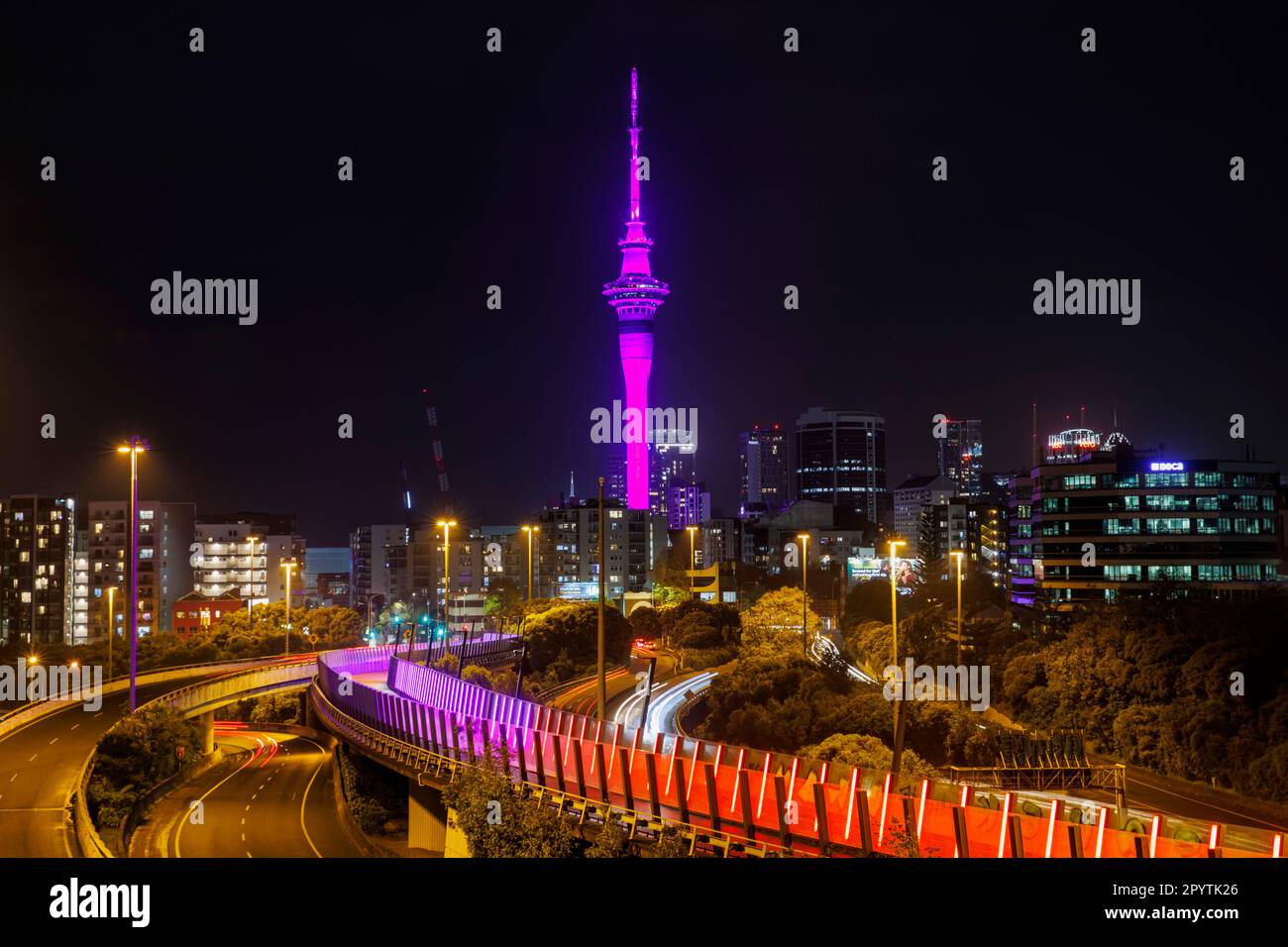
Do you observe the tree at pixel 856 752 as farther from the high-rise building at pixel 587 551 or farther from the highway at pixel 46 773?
the high-rise building at pixel 587 551

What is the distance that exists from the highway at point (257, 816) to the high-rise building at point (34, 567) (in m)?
67.7

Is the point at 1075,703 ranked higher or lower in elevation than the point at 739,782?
lower

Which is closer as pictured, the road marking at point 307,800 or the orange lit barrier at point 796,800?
the orange lit barrier at point 796,800

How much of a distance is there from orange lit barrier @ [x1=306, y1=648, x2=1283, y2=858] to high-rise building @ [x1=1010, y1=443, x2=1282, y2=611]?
59.4 m

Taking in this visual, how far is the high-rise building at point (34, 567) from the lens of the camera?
112062 millimetres

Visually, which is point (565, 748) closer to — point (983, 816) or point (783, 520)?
point (983, 816)

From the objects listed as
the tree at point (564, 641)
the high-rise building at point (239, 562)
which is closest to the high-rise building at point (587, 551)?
the high-rise building at point (239, 562)

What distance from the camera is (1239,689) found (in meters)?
36.2

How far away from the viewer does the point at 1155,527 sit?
75500mm
